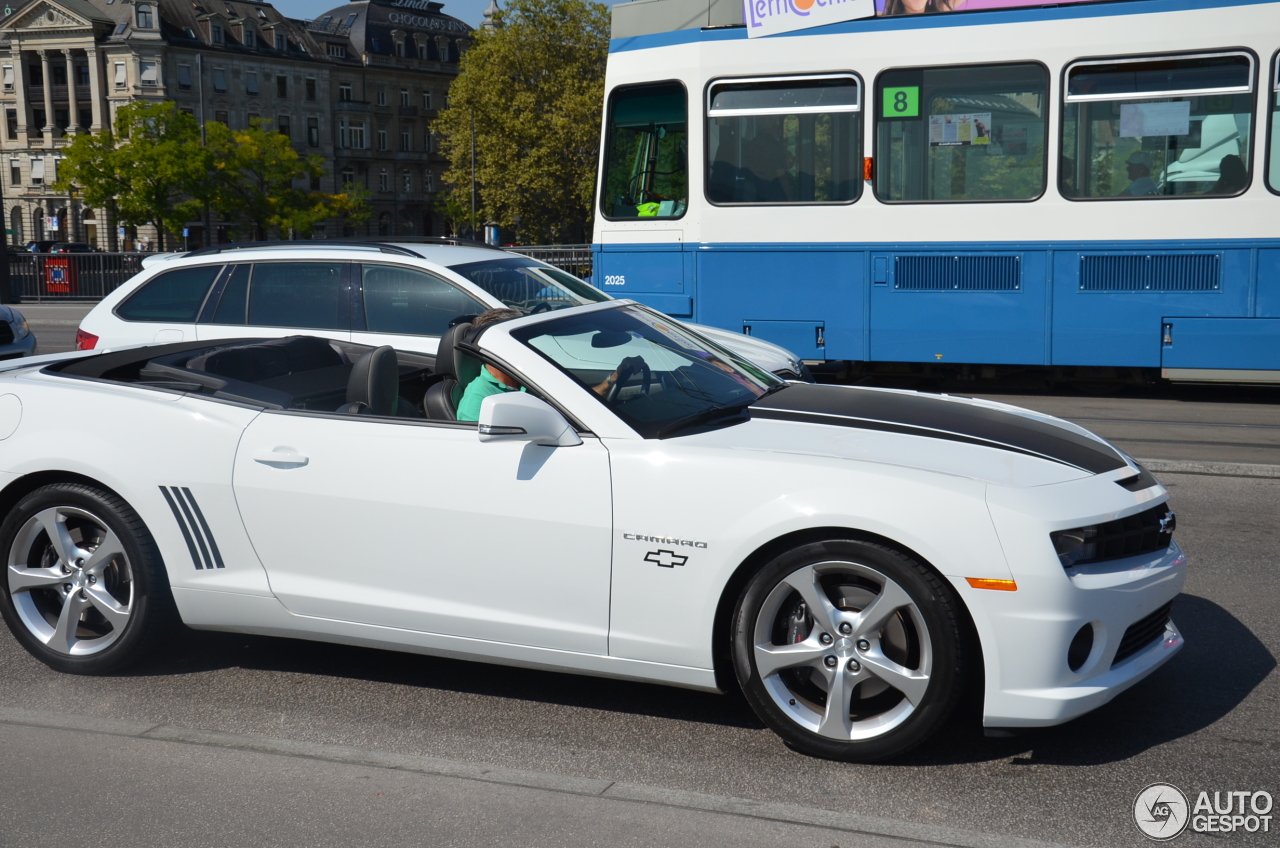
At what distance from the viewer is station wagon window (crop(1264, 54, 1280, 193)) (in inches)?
A: 401

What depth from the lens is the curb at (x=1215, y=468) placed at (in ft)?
25.2

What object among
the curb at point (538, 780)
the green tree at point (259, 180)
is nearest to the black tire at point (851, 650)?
the curb at point (538, 780)

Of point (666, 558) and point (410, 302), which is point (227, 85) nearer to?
point (410, 302)

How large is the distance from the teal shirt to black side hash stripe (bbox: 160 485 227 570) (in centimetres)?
94

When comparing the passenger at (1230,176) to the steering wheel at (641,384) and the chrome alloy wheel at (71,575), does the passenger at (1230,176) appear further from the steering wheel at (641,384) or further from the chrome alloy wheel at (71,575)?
the chrome alloy wheel at (71,575)

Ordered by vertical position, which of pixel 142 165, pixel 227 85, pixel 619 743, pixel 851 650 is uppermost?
pixel 227 85

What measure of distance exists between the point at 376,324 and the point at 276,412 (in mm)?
3580

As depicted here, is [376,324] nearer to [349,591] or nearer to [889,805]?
[349,591]

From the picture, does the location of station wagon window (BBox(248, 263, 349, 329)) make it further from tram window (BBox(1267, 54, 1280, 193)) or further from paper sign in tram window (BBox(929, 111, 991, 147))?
tram window (BBox(1267, 54, 1280, 193))

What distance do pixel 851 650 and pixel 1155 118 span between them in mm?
8627

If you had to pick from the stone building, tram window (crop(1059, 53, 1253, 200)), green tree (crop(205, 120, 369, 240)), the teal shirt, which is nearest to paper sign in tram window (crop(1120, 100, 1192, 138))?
tram window (crop(1059, 53, 1253, 200))

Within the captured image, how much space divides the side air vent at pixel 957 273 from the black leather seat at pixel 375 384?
7489 mm

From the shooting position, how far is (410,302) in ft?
25.4

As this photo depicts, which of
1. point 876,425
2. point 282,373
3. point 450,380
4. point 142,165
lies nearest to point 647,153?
point 282,373
